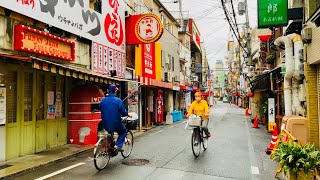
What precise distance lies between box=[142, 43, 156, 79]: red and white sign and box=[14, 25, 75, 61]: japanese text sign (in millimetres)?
8514

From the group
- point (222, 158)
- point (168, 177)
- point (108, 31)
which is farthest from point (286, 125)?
point (108, 31)

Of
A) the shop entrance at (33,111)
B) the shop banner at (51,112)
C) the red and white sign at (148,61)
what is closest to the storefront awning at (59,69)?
the shop entrance at (33,111)

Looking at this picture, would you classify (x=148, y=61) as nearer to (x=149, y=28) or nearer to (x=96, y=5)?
(x=149, y=28)

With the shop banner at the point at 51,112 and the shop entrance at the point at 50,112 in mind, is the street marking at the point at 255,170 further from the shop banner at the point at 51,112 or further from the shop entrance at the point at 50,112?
the shop banner at the point at 51,112

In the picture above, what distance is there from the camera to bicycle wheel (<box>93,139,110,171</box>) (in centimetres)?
779

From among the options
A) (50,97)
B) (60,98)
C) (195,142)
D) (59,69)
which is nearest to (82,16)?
(60,98)

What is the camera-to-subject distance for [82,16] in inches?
510

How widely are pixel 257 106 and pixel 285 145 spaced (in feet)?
66.9

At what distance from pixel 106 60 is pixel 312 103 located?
9.65m

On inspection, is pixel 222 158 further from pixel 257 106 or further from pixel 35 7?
pixel 257 106

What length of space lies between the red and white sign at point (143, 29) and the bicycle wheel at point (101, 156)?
9.62m

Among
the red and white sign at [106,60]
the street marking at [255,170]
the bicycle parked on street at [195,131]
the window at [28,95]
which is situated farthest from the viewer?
the red and white sign at [106,60]

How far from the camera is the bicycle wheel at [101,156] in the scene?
779 centimetres

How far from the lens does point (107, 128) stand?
8445 mm
